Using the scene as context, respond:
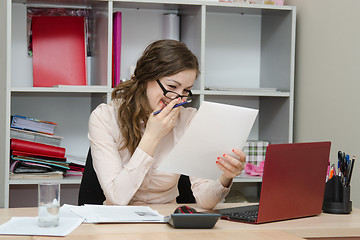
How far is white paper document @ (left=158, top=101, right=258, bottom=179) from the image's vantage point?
1.43 meters

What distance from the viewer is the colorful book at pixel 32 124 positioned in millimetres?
2514

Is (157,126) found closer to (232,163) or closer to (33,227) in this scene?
(232,163)

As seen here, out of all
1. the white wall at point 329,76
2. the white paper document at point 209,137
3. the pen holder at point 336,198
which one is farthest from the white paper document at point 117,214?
the white wall at point 329,76

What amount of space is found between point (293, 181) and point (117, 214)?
521 mm

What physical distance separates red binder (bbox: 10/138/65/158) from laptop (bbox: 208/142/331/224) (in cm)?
127

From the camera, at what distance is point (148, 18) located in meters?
2.95

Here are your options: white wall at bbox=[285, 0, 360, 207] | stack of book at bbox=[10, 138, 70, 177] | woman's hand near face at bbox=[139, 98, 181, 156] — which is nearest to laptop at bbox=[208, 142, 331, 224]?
woman's hand near face at bbox=[139, 98, 181, 156]

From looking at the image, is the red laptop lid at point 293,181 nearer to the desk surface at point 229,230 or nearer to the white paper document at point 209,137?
the desk surface at point 229,230

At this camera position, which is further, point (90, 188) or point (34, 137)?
point (34, 137)

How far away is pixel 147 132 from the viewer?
173 centimetres

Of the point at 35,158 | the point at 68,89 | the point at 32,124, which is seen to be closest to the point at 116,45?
the point at 68,89

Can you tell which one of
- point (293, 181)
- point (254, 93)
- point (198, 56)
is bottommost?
point (293, 181)

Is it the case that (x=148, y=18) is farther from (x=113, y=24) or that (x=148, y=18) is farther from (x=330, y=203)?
(x=330, y=203)

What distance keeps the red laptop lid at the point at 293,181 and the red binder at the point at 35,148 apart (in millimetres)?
1467
